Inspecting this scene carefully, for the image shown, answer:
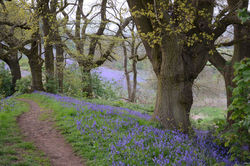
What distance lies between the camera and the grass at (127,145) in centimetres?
473

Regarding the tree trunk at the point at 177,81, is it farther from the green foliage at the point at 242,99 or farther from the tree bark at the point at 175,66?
the green foliage at the point at 242,99

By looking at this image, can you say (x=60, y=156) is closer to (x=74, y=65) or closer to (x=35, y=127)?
(x=35, y=127)

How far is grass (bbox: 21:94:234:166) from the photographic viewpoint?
4.73 metres

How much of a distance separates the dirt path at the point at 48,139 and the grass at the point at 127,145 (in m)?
0.22

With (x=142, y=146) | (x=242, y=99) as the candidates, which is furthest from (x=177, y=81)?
(x=242, y=99)

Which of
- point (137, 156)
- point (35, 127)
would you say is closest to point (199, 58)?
point (137, 156)

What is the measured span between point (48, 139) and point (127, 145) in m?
2.71

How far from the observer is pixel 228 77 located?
9664 mm

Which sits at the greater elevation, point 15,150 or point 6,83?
point 6,83

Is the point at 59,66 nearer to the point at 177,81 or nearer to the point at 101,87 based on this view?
the point at 101,87

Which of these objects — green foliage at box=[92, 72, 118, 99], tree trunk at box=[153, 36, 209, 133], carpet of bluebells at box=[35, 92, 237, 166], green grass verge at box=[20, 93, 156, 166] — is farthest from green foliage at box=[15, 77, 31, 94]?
tree trunk at box=[153, 36, 209, 133]

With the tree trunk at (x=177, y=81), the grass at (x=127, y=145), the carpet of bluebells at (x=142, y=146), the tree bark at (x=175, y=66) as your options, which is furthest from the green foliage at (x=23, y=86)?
the tree trunk at (x=177, y=81)

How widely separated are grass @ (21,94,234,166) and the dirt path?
8.5 inches

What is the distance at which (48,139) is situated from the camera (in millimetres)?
6715
